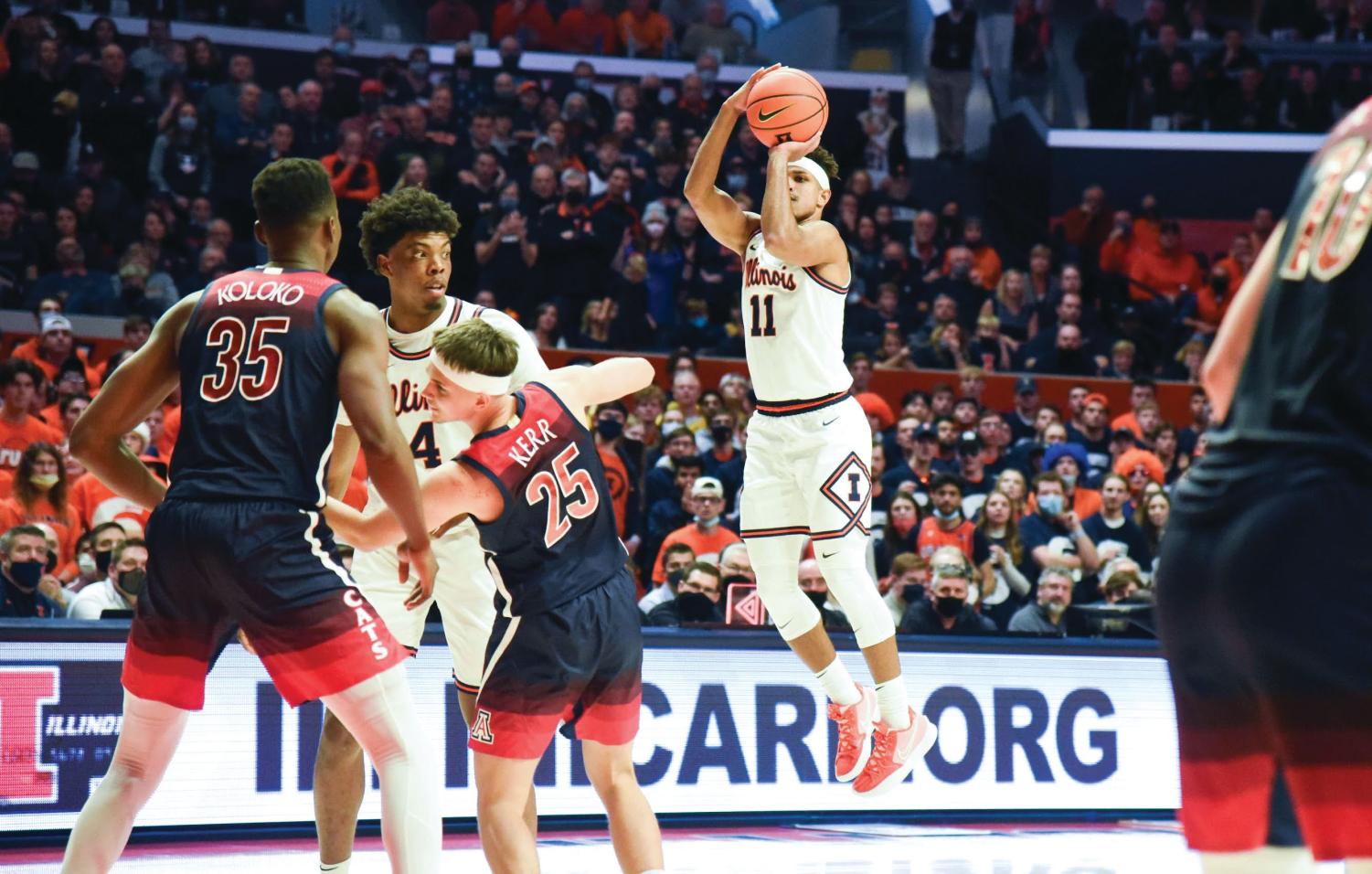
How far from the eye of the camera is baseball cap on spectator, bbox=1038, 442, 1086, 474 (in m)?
13.0

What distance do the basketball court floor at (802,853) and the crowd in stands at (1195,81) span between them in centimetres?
1320

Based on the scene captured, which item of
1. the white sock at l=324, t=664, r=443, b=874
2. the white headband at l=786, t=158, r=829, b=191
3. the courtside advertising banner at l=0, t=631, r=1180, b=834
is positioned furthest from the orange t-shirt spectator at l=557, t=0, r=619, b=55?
the white sock at l=324, t=664, r=443, b=874

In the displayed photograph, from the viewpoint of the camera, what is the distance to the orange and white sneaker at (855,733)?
289 inches

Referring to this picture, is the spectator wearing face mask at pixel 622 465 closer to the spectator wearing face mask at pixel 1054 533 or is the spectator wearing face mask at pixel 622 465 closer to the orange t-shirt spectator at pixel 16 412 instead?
the spectator wearing face mask at pixel 1054 533

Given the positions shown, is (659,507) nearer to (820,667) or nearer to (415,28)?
(820,667)

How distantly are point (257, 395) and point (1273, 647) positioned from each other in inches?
118

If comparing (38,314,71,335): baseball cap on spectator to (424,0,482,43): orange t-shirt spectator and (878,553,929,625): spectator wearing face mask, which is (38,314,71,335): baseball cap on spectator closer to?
(878,553,929,625): spectator wearing face mask

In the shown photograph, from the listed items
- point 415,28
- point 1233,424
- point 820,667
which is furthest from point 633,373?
point 415,28

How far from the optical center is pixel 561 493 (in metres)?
5.11

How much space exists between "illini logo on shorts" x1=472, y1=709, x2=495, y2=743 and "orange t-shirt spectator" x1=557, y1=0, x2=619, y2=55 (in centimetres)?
1529

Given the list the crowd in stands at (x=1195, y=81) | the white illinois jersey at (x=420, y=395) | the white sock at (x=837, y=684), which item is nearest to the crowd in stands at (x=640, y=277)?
the crowd in stands at (x=1195, y=81)

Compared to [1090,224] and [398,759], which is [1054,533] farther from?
[398,759]

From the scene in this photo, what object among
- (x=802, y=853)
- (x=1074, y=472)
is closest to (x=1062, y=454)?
(x=1074, y=472)

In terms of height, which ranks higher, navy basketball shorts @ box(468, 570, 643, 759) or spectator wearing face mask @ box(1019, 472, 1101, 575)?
navy basketball shorts @ box(468, 570, 643, 759)
